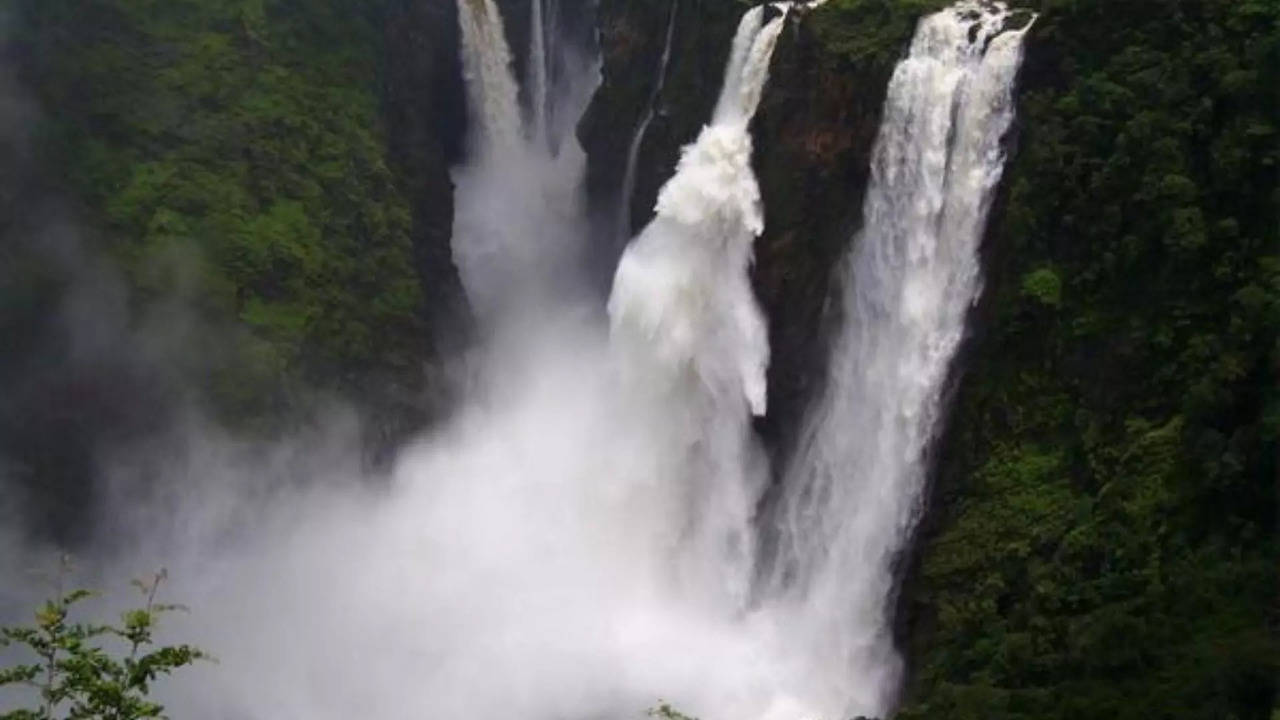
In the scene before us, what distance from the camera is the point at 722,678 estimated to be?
23734 millimetres

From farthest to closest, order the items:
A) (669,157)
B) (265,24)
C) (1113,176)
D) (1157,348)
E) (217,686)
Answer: (265,24), (669,157), (217,686), (1113,176), (1157,348)

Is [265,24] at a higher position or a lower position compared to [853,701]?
higher

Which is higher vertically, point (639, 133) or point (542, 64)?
point (542, 64)

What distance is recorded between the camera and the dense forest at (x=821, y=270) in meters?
17.6

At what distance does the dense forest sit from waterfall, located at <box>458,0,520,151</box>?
0.56 m

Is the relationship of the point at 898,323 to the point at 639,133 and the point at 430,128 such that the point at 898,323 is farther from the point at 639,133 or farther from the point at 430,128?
the point at 430,128

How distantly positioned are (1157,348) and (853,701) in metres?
7.76

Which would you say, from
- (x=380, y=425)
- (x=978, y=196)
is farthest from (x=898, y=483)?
(x=380, y=425)

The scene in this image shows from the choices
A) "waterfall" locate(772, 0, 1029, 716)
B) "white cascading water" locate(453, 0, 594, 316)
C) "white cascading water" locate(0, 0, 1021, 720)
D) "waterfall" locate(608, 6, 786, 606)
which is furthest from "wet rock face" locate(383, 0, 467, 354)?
"waterfall" locate(772, 0, 1029, 716)

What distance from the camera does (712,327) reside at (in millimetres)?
26906

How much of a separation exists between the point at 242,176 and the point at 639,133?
30.8ft

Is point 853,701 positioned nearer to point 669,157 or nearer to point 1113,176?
point 1113,176

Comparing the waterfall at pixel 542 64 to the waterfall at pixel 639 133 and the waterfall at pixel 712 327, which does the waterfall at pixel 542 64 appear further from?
the waterfall at pixel 712 327

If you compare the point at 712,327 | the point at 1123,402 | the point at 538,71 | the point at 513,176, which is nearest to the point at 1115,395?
the point at 1123,402
